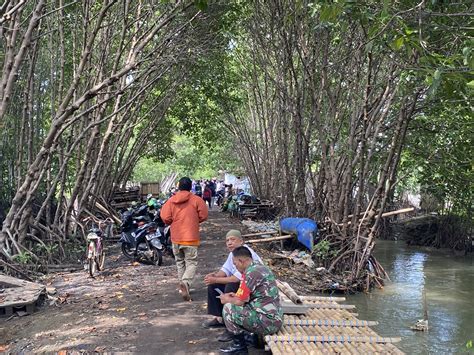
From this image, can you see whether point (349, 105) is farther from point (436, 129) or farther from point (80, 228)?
point (80, 228)

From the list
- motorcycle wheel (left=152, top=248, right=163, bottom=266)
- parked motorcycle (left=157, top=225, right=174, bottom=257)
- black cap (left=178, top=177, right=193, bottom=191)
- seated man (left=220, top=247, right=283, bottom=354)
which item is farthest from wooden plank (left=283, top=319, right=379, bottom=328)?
parked motorcycle (left=157, top=225, right=174, bottom=257)

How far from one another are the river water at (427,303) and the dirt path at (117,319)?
145 inches

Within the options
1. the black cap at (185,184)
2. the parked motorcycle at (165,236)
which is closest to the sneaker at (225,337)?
the black cap at (185,184)

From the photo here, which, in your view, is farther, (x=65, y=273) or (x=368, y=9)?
(x=65, y=273)

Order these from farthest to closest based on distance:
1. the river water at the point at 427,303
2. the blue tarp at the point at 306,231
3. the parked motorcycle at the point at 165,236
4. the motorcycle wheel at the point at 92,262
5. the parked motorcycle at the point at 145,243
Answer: the blue tarp at the point at 306,231 → the parked motorcycle at the point at 165,236 → the parked motorcycle at the point at 145,243 → the motorcycle wheel at the point at 92,262 → the river water at the point at 427,303

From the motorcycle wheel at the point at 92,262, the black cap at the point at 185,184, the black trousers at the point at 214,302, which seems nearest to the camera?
the black trousers at the point at 214,302

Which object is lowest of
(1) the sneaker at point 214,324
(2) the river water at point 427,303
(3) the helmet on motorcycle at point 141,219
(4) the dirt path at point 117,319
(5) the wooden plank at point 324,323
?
(2) the river water at point 427,303

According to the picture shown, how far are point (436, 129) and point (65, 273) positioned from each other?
9092 millimetres

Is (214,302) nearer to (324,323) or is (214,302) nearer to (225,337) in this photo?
(225,337)

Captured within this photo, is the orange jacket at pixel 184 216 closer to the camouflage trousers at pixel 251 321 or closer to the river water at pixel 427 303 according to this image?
the camouflage trousers at pixel 251 321

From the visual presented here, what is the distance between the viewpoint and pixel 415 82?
880cm

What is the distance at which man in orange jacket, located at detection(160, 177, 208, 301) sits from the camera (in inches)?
279

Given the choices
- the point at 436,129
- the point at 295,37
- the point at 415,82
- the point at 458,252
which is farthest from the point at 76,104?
the point at 458,252

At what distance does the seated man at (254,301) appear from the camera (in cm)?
477
